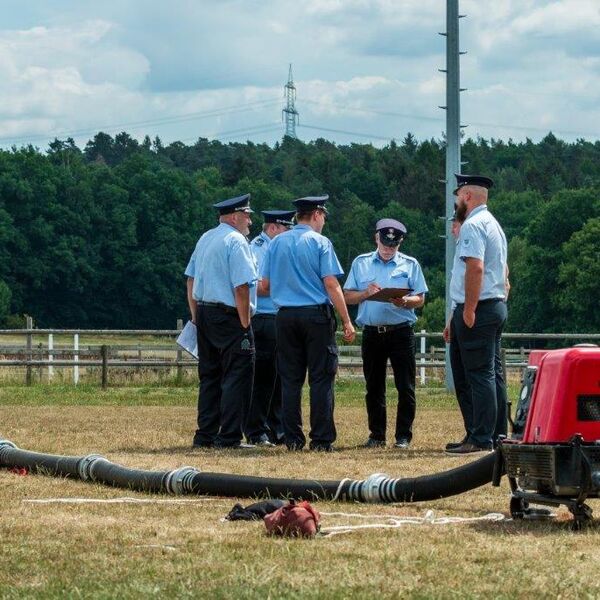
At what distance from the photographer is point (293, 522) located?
22.4 ft

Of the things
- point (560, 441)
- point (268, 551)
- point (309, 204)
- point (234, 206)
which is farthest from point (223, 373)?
point (268, 551)

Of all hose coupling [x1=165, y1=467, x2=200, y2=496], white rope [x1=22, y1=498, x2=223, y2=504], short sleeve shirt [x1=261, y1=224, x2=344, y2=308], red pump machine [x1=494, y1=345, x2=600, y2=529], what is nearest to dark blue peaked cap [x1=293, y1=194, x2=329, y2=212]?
short sleeve shirt [x1=261, y1=224, x2=344, y2=308]

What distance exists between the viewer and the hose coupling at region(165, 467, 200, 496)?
8602 millimetres

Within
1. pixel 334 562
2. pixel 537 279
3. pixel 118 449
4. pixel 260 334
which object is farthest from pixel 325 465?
pixel 537 279

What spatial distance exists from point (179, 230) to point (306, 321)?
341 ft

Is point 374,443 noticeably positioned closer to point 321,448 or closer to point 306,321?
point 321,448

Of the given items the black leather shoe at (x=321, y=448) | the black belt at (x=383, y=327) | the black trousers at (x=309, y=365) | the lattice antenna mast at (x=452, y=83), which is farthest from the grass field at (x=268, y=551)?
the lattice antenna mast at (x=452, y=83)

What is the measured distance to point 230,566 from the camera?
19.6 ft

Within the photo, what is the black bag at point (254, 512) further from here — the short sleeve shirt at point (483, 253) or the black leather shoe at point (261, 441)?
the black leather shoe at point (261, 441)

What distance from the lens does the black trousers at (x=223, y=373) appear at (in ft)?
40.3

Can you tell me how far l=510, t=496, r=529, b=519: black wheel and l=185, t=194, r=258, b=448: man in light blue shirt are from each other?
4757 mm

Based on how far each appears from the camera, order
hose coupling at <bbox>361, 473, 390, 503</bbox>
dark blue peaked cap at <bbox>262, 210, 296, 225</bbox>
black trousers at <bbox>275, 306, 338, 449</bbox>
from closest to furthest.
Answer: hose coupling at <bbox>361, 473, 390, 503</bbox>
black trousers at <bbox>275, 306, 338, 449</bbox>
dark blue peaked cap at <bbox>262, 210, 296, 225</bbox>

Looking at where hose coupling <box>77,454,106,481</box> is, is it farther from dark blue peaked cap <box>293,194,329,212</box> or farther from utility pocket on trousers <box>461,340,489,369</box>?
dark blue peaked cap <box>293,194,329,212</box>

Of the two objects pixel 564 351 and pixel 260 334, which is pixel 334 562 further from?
pixel 260 334
